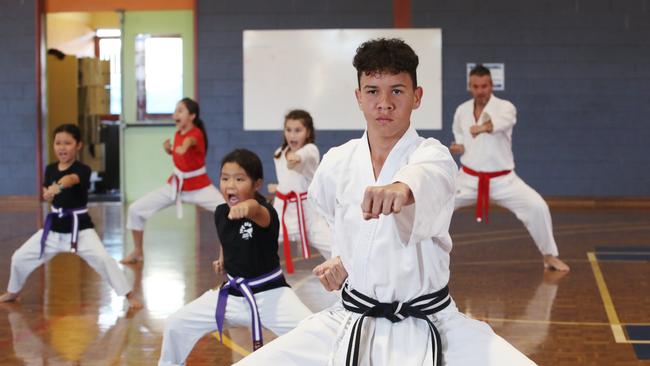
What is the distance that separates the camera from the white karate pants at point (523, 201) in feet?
20.7

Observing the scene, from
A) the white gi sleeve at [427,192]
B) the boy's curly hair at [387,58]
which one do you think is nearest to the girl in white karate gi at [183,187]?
the boy's curly hair at [387,58]

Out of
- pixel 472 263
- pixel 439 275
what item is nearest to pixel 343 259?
pixel 439 275

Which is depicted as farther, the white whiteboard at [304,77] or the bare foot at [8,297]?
the white whiteboard at [304,77]

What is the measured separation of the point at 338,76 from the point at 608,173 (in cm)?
341

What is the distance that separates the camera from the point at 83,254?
16.5 feet

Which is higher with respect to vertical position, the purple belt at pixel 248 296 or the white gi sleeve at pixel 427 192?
the white gi sleeve at pixel 427 192

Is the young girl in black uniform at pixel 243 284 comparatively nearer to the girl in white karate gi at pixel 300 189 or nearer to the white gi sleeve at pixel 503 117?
the girl in white karate gi at pixel 300 189

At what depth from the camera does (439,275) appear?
7.95ft

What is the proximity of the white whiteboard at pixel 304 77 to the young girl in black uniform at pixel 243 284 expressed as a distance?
24.6 feet

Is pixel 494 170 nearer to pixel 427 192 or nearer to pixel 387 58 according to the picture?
pixel 387 58

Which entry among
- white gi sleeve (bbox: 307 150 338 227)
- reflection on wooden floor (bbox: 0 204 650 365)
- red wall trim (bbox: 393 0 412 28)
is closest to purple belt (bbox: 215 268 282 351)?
reflection on wooden floor (bbox: 0 204 650 365)

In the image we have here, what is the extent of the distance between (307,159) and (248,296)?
2022 millimetres

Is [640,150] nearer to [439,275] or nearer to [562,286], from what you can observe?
[562,286]

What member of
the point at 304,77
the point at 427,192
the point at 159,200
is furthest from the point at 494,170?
the point at 304,77
